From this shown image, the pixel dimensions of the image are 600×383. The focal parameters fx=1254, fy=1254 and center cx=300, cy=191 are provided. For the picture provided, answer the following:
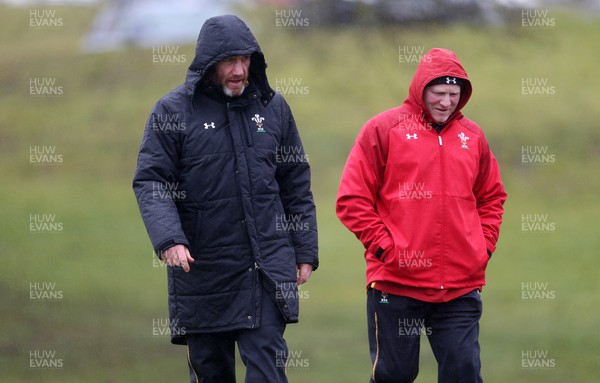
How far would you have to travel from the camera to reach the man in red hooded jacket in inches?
228

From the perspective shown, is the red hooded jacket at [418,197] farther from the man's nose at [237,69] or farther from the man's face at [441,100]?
the man's nose at [237,69]

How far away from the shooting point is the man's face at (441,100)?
584 cm

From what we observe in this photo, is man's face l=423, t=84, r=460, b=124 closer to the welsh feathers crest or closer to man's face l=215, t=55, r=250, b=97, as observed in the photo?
the welsh feathers crest

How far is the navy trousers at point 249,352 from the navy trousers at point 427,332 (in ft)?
1.65

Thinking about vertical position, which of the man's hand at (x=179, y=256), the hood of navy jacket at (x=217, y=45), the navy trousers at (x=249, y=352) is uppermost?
the hood of navy jacket at (x=217, y=45)

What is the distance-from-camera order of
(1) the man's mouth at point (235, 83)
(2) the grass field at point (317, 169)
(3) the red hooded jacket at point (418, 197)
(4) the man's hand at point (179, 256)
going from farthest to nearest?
(2) the grass field at point (317, 169) < (3) the red hooded jacket at point (418, 197) < (1) the man's mouth at point (235, 83) < (4) the man's hand at point (179, 256)

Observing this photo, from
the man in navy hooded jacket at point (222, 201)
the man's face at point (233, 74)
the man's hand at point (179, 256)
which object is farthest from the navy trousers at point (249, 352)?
the man's face at point (233, 74)

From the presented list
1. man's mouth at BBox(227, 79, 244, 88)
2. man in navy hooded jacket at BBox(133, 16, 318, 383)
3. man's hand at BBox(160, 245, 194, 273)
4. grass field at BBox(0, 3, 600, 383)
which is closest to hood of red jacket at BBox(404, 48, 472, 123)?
man in navy hooded jacket at BBox(133, 16, 318, 383)

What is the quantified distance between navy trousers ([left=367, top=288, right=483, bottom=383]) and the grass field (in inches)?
157

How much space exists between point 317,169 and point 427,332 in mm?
7225

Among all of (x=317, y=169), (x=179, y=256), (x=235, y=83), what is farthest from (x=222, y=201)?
(x=317, y=169)

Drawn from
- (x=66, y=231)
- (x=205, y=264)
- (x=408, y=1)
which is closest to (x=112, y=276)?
(x=66, y=231)

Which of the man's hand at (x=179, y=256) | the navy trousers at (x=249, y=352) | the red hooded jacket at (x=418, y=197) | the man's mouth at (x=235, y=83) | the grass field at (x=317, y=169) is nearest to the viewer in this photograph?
the man's hand at (x=179, y=256)

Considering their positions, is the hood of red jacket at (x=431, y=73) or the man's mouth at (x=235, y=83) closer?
the man's mouth at (x=235, y=83)
